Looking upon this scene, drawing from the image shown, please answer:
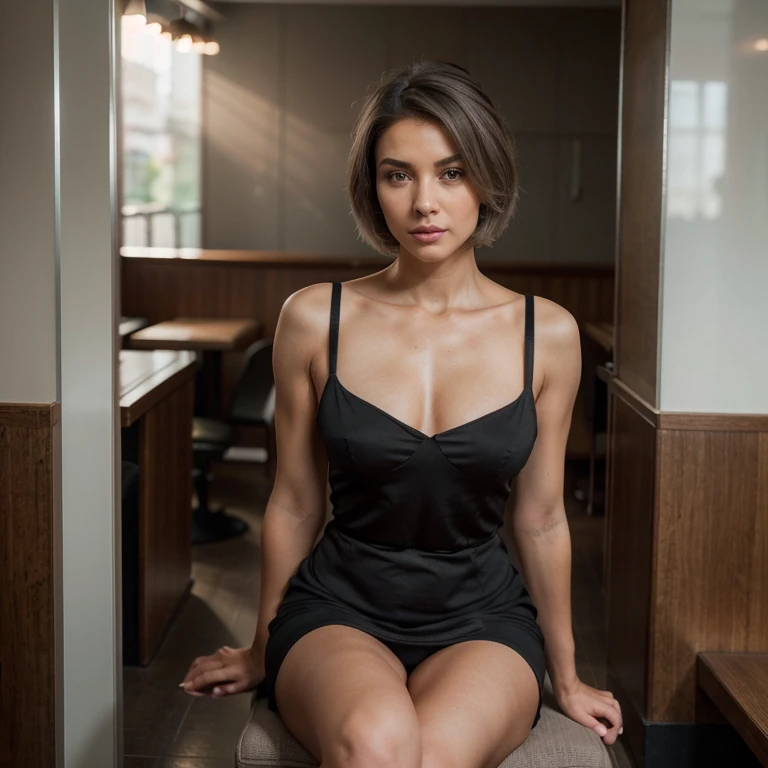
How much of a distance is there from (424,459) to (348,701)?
1.33 feet

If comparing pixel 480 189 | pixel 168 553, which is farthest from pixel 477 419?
pixel 168 553

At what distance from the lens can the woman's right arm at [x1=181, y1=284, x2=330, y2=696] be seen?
1.90 m

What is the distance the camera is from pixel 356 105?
9555mm

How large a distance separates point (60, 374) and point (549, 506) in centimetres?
110

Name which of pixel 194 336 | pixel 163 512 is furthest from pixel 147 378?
pixel 194 336

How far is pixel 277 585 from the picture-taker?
1919 millimetres

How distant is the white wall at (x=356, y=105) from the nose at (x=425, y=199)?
25.4ft

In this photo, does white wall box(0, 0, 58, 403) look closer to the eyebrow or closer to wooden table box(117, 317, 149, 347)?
the eyebrow

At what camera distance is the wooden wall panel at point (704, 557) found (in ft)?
8.60

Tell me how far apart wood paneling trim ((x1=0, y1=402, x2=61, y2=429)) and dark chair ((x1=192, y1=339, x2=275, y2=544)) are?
94.3 inches

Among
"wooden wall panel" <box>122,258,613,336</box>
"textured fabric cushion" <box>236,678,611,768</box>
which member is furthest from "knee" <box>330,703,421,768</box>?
"wooden wall panel" <box>122,258,613,336</box>

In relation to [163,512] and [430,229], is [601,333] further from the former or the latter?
[430,229]

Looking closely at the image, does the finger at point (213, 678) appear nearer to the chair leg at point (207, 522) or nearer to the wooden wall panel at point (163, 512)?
the wooden wall panel at point (163, 512)

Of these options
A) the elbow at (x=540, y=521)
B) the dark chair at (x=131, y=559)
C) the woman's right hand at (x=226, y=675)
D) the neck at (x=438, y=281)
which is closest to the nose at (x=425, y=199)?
the neck at (x=438, y=281)
